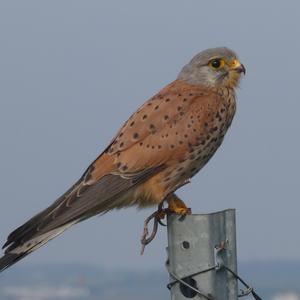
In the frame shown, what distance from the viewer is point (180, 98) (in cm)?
835

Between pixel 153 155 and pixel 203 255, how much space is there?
6.74ft

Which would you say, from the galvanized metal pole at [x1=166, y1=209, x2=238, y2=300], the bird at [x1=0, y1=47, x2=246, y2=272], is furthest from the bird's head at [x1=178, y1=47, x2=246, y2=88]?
the galvanized metal pole at [x1=166, y1=209, x2=238, y2=300]

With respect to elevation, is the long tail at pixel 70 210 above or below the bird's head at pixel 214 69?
below

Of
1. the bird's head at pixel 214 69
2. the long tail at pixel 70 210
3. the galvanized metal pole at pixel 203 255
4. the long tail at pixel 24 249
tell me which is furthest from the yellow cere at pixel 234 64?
the galvanized metal pole at pixel 203 255

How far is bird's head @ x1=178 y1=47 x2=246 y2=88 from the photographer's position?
8.72 m

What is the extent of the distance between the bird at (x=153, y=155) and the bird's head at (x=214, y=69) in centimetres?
15

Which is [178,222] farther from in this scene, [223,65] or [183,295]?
[223,65]

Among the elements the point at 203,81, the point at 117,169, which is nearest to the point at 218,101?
the point at 203,81

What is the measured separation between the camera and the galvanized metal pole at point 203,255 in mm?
6086

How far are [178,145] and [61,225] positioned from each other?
3.72 feet

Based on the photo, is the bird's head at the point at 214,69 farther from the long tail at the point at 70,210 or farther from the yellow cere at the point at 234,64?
the long tail at the point at 70,210

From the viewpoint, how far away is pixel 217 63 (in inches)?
347

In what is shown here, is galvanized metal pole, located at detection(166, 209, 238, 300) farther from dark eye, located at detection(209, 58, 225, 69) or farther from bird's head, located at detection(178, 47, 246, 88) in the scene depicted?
dark eye, located at detection(209, 58, 225, 69)

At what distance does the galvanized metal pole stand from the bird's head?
2654mm
